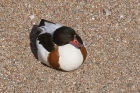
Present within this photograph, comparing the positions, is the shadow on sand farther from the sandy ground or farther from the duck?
the duck

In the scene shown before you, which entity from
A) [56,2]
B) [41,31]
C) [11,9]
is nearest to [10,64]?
[41,31]

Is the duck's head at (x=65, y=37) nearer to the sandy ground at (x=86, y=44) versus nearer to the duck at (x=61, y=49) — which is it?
the duck at (x=61, y=49)

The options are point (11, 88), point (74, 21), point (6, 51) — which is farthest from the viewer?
point (74, 21)

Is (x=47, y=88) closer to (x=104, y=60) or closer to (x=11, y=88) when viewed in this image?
(x=11, y=88)

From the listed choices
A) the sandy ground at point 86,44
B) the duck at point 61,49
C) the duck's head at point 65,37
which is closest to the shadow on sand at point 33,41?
the sandy ground at point 86,44

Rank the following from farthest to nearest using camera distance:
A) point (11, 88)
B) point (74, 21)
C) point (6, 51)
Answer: point (74, 21) < point (6, 51) < point (11, 88)
